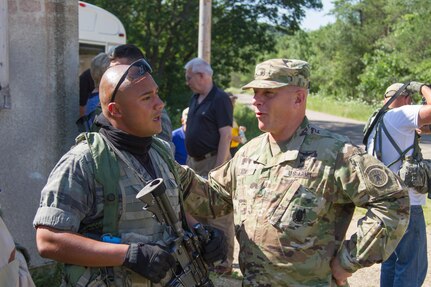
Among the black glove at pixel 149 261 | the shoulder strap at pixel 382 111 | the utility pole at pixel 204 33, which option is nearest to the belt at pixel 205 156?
the shoulder strap at pixel 382 111

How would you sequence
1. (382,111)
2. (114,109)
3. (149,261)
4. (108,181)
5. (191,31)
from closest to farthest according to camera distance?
(149,261) < (108,181) < (114,109) < (382,111) < (191,31)

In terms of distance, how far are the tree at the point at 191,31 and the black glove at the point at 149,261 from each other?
13398 millimetres

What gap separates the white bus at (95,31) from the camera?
8.45 m

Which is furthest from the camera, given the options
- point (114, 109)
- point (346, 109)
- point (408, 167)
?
point (346, 109)

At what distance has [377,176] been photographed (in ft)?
7.79

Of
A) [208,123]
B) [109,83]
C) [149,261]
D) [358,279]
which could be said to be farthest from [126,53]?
[358,279]

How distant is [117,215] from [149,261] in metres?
0.25

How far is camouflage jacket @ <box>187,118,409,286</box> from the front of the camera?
239 centimetres

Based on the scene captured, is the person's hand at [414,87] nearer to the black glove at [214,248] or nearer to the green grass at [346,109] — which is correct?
the black glove at [214,248]

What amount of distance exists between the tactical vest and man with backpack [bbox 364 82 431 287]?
2.27 metres

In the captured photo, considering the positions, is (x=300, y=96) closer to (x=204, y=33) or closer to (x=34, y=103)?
(x=34, y=103)

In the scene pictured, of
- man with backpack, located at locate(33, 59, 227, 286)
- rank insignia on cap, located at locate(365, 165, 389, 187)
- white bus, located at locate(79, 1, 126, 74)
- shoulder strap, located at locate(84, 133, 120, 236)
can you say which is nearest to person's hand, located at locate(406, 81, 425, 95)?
rank insignia on cap, located at locate(365, 165, 389, 187)

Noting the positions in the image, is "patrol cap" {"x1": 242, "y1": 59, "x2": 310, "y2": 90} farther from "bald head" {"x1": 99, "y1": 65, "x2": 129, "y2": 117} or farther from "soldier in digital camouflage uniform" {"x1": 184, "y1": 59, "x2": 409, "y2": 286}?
"bald head" {"x1": 99, "y1": 65, "x2": 129, "y2": 117}

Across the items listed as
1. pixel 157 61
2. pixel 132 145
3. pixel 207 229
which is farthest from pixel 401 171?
pixel 157 61
